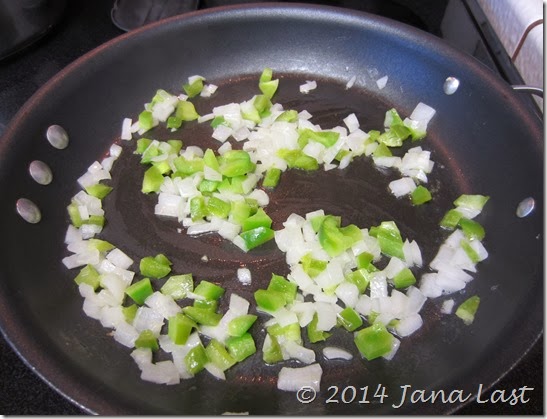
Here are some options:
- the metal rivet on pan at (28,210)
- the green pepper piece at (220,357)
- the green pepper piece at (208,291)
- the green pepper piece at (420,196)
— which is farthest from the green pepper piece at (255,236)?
the metal rivet on pan at (28,210)

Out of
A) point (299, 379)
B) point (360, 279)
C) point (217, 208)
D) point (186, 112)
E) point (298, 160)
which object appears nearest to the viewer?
point (299, 379)

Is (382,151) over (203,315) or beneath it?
over

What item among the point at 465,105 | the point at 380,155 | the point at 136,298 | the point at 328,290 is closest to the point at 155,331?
the point at 136,298

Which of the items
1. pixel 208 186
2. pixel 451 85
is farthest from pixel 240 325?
pixel 451 85

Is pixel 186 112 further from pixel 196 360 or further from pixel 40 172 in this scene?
pixel 196 360

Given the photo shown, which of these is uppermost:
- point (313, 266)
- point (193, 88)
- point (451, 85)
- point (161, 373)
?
point (451, 85)

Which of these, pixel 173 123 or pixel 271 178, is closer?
pixel 271 178

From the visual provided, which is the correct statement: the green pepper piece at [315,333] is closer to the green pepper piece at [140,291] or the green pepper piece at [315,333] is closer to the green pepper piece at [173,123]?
the green pepper piece at [140,291]
